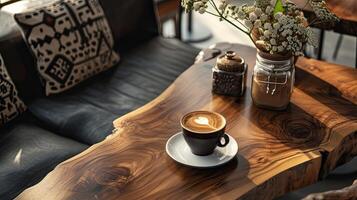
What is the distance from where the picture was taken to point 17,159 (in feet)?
5.65

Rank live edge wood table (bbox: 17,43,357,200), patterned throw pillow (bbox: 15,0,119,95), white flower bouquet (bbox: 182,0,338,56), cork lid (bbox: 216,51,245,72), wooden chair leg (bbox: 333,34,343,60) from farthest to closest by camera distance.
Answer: wooden chair leg (bbox: 333,34,343,60) < patterned throw pillow (bbox: 15,0,119,95) < cork lid (bbox: 216,51,245,72) < white flower bouquet (bbox: 182,0,338,56) < live edge wood table (bbox: 17,43,357,200)

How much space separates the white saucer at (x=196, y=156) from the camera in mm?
1343

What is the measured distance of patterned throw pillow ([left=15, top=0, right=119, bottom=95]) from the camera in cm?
209

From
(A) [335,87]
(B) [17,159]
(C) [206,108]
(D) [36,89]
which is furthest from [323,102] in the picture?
(D) [36,89]

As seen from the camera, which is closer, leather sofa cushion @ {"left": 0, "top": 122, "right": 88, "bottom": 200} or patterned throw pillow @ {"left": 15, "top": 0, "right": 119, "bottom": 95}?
leather sofa cushion @ {"left": 0, "top": 122, "right": 88, "bottom": 200}

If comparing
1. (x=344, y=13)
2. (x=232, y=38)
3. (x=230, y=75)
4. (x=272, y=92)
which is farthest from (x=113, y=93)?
(x=232, y=38)

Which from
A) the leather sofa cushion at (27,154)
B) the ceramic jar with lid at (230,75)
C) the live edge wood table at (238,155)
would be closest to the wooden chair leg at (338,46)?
the live edge wood table at (238,155)

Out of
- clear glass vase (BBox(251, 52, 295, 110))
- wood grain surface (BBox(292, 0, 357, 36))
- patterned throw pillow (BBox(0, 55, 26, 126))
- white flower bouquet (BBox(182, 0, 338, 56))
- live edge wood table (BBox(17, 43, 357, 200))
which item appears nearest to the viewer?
live edge wood table (BBox(17, 43, 357, 200))

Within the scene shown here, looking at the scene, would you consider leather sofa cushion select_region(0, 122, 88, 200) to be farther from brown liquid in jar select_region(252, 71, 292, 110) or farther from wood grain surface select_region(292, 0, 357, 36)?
wood grain surface select_region(292, 0, 357, 36)

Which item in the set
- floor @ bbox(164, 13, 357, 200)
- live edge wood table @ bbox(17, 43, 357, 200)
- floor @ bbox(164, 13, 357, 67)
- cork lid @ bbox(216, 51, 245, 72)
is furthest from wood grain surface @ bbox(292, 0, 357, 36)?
floor @ bbox(164, 13, 357, 67)

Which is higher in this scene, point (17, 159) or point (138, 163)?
point (138, 163)

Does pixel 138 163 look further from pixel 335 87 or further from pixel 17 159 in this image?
pixel 335 87

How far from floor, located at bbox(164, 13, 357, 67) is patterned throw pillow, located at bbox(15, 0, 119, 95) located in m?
1.56

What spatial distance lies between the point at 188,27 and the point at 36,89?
80.8 inches
